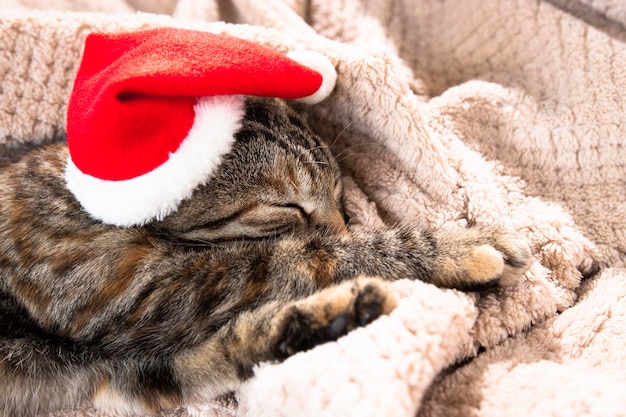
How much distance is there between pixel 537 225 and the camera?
1.07 m

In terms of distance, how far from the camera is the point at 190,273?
0.91 metres

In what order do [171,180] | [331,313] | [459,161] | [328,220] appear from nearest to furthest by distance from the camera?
[331,313]
[171,180]
[328,220]
[459,161]

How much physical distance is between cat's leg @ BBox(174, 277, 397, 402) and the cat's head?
7.6 inches

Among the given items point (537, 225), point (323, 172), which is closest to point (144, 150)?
point (323, 172)

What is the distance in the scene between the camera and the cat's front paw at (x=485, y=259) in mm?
877

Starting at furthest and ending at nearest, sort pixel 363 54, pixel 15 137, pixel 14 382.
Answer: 1. pixel 15 137
2. pixel 363 54
3. pixel 14 382

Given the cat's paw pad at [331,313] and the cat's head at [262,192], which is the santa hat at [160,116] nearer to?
the cat's head at [262,192]

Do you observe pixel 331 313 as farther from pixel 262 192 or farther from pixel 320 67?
pixel 320 67

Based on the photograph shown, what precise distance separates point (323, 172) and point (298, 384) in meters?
0.48

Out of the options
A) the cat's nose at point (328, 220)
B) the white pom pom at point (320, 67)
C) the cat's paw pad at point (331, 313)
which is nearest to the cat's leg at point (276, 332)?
the cat's paw pad at point (331, 313)

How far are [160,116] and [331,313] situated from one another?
431mm

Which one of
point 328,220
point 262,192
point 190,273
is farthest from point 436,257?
point 190,273

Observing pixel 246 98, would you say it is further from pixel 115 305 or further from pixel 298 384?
pixel 298 384

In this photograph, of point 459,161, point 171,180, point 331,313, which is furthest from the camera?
point 459,161
